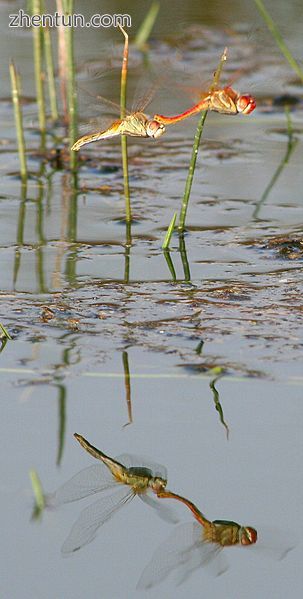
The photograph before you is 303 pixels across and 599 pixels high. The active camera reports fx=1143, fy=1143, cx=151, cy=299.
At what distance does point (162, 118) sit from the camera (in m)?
3.46

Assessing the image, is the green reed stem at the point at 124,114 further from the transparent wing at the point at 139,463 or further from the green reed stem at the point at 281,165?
the transparent wing at the point at 139,463

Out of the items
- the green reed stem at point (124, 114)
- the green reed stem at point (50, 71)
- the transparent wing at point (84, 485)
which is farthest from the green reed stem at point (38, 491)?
the green reed stem at point (50, 71)

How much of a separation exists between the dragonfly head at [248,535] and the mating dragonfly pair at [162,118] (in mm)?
1628

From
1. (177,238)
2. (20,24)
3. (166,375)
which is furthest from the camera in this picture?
(20,24)

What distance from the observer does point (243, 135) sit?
15.6 feet

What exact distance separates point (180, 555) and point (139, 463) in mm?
307

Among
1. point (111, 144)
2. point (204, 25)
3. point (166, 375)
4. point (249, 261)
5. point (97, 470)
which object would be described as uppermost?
point (204, 25)

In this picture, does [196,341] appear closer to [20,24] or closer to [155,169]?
[155,169]

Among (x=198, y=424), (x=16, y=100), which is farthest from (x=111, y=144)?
(x=198, y=424)

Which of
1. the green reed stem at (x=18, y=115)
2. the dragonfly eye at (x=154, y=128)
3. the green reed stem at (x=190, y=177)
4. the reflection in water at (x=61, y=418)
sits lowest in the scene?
the reflection in water at (x=61, y=418)

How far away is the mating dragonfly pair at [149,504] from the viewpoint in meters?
1.94

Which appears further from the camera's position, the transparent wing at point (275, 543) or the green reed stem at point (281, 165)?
the green reed stem at point (281, 165)

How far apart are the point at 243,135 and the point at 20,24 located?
7.24 ft

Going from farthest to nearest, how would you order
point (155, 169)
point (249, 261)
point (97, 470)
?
point (155, 169), point (249, 261), point (97, 470)
